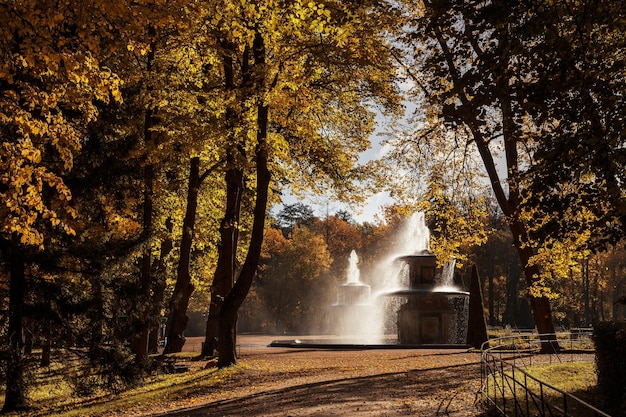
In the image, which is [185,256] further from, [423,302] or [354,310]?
[354,310]

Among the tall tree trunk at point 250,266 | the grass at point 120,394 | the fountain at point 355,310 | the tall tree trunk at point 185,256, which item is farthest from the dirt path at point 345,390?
the fountain at point 355,310

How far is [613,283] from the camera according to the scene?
63.1 meters

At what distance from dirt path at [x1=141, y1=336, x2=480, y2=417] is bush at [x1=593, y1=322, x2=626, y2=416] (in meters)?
2.15

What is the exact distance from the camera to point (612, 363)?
399 inches

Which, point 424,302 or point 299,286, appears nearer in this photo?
point 424,302

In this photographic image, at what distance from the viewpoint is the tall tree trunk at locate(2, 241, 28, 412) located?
12.6m

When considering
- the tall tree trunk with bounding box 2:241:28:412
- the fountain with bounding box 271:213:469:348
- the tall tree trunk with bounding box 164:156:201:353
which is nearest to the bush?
the tall tree trunk with bounding box 2:241:28:412

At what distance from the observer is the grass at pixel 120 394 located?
1310cm

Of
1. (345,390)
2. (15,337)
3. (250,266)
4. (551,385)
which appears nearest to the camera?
(551,385)

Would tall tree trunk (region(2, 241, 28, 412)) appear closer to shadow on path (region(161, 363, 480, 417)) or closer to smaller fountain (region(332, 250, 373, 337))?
shadow on path (region(161, 363, 480, 417))

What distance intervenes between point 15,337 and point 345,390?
7.07m

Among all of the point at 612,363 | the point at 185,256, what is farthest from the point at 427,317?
the point at 612,363

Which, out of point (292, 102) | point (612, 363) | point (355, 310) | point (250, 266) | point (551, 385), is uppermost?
point (292, 102)

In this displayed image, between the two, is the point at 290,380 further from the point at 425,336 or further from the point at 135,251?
the point at 425,336
